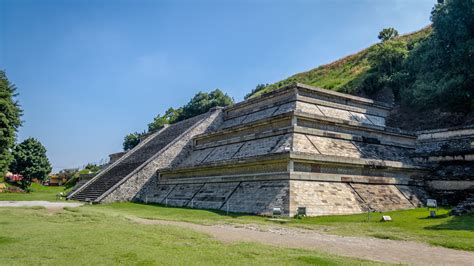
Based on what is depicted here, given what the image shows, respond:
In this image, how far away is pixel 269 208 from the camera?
1423 cm

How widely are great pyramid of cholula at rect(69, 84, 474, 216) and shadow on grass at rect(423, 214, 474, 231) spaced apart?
12.0 ft

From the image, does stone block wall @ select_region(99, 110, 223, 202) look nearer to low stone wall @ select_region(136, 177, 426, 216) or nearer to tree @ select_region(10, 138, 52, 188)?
low stone wall @ select_region(136, 177, 426, 216)

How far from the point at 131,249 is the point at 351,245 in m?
4.78

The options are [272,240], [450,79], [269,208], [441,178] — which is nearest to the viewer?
[272,240]

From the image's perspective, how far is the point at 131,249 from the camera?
720 centimetres

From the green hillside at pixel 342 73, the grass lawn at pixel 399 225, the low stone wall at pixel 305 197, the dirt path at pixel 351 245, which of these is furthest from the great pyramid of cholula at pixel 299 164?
the green hillside at pixel 342 73

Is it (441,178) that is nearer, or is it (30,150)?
(441,178)

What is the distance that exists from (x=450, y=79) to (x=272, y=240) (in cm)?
1705

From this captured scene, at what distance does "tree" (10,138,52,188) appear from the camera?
3528cm

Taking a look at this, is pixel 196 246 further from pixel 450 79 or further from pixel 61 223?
pixel 450 79

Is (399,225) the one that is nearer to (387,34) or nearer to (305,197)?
(305,197)

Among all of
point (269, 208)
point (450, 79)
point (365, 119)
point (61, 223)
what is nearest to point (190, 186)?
point (269, 208)

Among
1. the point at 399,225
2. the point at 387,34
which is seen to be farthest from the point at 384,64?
the point at 399,225

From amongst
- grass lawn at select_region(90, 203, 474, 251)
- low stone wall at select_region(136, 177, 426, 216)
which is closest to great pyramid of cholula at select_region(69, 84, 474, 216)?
low stone wall at select_region(136, 177, 426, 216)
